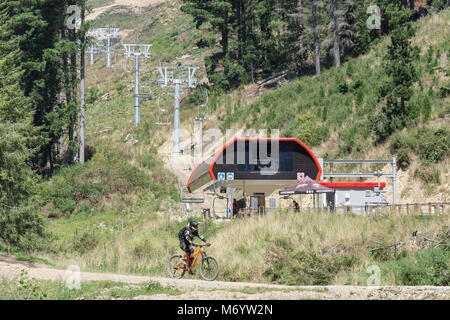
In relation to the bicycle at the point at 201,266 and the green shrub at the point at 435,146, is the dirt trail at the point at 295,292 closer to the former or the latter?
the bicycle at the point at 201,266

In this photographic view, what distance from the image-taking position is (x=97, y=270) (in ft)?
70.1

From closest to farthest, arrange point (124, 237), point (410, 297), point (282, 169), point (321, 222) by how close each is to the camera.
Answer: point (410, 297) → point (321, 222) → point (124, 237) → point (282, 169)

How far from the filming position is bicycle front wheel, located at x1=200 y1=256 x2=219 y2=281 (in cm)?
1830

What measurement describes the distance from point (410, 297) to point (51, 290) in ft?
28.5

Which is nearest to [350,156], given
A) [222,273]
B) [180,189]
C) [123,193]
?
[180,189]

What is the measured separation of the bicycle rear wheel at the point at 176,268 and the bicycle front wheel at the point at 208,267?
632 millimetres

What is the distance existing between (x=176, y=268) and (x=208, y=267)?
1055 mm

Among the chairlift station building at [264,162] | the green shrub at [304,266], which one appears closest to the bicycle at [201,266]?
the green shrub at [304,266]

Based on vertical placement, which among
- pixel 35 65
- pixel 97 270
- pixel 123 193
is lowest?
pixel 97 270

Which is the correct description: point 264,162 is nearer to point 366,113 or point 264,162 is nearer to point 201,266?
point 366,113

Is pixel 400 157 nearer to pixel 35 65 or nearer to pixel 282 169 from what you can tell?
pixel 282 169

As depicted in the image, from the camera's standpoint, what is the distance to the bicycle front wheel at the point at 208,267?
18.3 m

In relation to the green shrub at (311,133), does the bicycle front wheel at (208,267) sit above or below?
below

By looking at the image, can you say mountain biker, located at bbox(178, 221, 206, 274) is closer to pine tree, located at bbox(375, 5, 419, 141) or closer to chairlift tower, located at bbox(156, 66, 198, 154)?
pine tree, located at bbox(375, 5, 419, 141)
